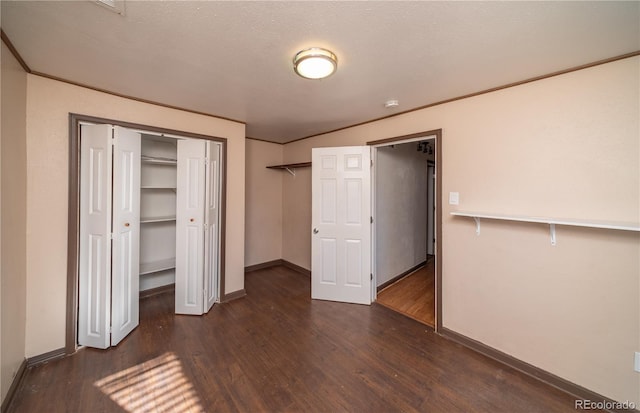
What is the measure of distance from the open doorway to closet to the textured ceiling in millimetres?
907

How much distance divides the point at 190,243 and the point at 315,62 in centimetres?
238

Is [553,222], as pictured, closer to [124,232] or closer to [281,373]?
[281,373]

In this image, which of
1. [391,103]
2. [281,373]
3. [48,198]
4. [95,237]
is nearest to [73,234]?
[95,237]

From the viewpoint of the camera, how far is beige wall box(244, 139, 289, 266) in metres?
4.21

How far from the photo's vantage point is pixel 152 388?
67.2 inches

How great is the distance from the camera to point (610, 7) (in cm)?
118

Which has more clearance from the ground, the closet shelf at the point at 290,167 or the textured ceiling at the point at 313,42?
the textured ceiling at the point at 313,42

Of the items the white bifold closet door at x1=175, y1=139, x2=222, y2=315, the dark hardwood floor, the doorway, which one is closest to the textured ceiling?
the white bifold closet door at x1=175, y1=139, x2=222, y2=315

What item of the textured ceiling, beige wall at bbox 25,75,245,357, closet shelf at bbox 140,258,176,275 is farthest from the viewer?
closet shelf at bbox 140,258,176,275

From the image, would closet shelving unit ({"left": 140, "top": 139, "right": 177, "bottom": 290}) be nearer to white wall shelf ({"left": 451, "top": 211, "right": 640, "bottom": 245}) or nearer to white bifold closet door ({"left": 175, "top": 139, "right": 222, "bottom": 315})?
white bifold closet door ({"left": 175, "top": 139, "right": 222, "bottom": 315})

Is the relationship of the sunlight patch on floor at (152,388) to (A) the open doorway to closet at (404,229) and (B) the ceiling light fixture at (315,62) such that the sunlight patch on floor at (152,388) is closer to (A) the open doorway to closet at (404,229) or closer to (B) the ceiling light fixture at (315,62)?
(A) the open doorway to closet at (404,229)

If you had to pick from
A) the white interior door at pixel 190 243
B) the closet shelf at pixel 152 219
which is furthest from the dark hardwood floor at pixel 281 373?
the closet shelf at pixel 152 219

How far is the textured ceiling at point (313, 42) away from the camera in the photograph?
1.22 m

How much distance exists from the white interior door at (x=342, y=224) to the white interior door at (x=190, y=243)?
1.45 meters
